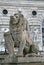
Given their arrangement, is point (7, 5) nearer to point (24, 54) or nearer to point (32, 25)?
point (32, 25)

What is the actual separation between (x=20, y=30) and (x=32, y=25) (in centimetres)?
1377

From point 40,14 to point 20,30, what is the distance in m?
14.4

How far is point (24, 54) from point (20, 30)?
2.32 feet

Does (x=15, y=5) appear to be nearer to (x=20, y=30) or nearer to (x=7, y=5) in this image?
(x=7, y=5)

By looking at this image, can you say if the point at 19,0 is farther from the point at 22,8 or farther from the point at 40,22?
the point at 40,22

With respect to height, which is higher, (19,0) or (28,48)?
(19,0)

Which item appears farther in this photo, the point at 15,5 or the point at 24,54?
the point at 15,5

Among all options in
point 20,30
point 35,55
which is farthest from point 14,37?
point 35,55

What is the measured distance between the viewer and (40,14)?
23.1 m

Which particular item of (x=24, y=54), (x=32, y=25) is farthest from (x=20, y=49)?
(x=32, y=25)

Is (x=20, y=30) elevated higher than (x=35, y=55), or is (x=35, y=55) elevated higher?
(x=20, y=30)

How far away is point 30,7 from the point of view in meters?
23.1

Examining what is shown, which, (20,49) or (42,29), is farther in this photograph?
(42,29)

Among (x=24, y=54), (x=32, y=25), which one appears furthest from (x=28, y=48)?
(x=32, y=25)
